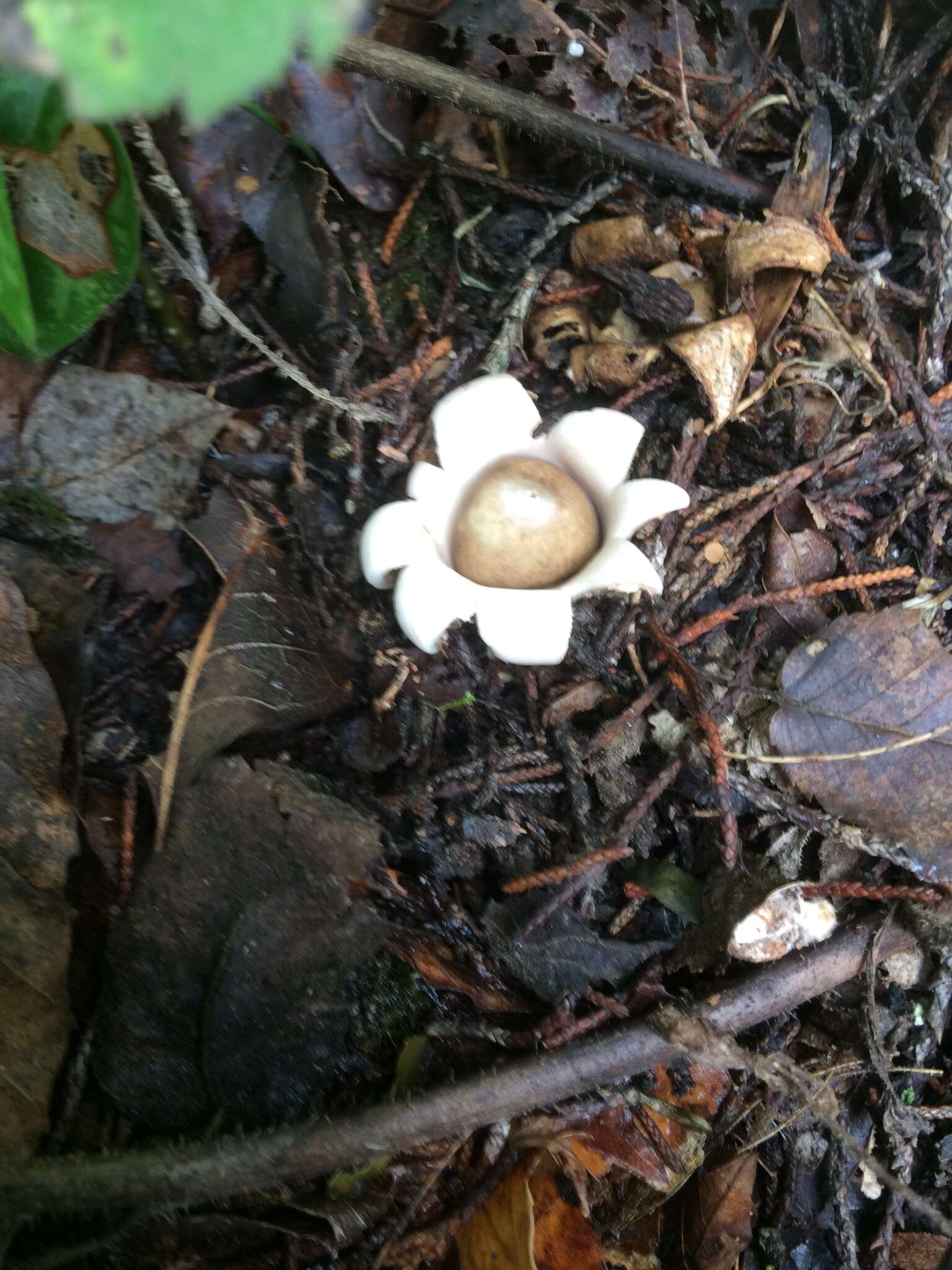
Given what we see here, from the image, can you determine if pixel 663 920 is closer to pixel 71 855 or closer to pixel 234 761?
pixel 234 761

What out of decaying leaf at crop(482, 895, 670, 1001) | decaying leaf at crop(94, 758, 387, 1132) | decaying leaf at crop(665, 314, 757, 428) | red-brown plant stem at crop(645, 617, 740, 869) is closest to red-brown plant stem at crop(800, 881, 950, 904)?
red-brown plant stem at crop(645, 617, 740, 869)

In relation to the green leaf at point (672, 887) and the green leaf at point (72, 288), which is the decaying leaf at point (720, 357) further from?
the green leaf at point (72, 288)

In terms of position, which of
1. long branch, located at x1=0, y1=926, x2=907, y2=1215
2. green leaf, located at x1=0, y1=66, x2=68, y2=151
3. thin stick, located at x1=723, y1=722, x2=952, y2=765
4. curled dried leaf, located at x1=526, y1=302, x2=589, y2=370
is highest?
green leaf, located at x1=0, y1=66, x2=68, y2=151

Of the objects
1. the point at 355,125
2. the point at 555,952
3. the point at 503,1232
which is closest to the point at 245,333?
the point at 355,125

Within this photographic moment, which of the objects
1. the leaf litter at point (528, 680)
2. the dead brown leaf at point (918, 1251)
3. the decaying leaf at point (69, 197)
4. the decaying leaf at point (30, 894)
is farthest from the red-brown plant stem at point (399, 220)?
the dead brown leaf at point (918, 1251)

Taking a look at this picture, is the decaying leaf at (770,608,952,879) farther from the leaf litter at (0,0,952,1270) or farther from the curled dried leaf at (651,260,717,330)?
the curled dried leaf at (651,260,717,330)

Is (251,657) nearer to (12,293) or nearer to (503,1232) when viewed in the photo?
(12,293)

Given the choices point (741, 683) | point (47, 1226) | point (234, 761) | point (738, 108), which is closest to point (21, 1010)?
point (47, 1226)
